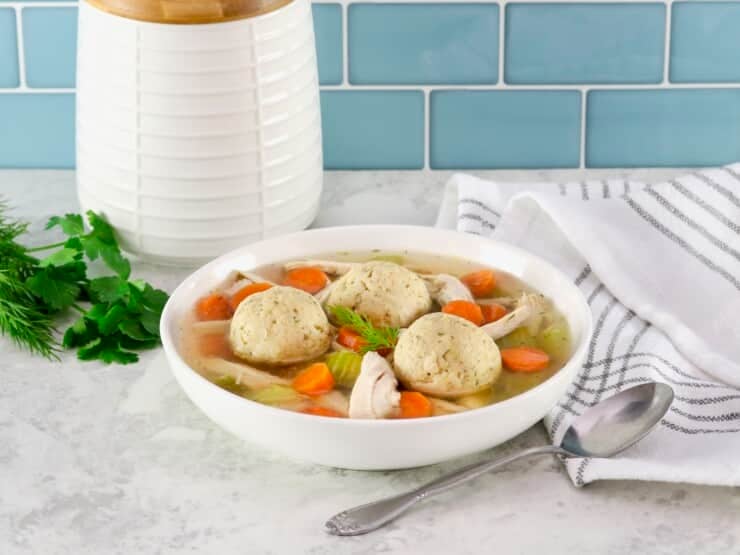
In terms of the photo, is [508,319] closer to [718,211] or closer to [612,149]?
[718,211]

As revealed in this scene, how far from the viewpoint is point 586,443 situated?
1.15 meters

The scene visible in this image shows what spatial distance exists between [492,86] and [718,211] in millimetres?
375

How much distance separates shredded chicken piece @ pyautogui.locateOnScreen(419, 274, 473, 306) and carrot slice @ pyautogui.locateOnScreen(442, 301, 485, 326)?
13 millimetres

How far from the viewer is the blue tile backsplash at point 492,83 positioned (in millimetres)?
1697

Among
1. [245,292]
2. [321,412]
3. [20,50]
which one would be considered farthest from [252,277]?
[20,50]

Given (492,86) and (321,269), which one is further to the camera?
(492,86)

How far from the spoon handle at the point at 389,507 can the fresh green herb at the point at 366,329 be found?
142mm

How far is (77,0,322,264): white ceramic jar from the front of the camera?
1398mm

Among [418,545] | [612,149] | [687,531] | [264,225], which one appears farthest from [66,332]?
[612,149]

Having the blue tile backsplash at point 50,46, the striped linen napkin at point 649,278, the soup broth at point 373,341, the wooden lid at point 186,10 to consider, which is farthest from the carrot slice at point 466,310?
the blue tile backsplash at point 50,46

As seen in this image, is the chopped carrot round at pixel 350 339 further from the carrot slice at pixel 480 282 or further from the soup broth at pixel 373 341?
the carrot slice at pixel 480 282

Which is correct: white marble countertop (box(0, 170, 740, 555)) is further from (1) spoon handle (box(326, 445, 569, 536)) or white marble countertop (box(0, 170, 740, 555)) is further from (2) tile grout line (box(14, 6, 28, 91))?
(2) tile grout line (box(14, 6, 28, 91))

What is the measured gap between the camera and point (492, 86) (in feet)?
5.69

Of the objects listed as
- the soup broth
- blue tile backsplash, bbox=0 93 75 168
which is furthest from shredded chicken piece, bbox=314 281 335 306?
blue tile backsplash, bbox=0 93 75 168
